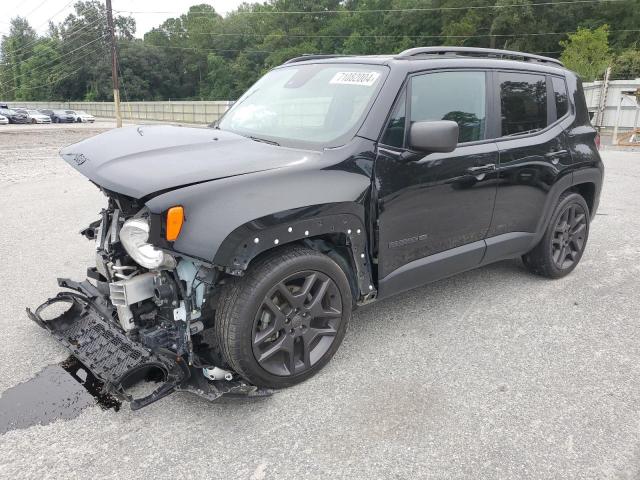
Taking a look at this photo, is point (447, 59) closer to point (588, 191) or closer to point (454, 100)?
point (454, 100)

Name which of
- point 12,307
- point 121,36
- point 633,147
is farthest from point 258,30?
point 12,307

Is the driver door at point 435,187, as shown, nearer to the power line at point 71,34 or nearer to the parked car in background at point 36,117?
the parked car in background at point 36,117

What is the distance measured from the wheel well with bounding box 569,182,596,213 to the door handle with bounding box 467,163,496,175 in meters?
1.51

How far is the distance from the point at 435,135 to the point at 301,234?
989mm

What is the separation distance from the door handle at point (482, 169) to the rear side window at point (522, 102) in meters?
0.34

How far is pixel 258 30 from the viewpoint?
93625 mm

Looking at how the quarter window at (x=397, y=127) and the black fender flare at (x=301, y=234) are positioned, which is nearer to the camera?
the black fender flare at (x=301, y=234)

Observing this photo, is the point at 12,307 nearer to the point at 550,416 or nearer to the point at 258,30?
the point at 550,416

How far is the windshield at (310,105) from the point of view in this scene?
10.6 ft

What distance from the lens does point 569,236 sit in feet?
15.5

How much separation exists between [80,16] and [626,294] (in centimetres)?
10467

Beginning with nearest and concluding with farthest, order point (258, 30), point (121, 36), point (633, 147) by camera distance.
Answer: point (633, 147) < point (258, 30) < point (121, 36)

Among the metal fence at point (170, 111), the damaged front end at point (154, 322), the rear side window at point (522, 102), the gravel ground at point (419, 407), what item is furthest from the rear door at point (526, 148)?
the metal fence at point (170, 111)

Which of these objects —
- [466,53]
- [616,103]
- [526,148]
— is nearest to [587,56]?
[616,103]
